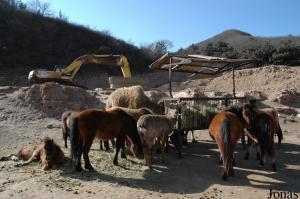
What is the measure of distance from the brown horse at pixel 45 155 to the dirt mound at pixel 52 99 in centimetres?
662

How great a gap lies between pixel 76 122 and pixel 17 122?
7.77m

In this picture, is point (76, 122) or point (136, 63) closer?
point (76, 122)

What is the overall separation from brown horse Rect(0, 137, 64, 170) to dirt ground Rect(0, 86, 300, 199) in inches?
7.9

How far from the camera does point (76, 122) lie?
8.82 m

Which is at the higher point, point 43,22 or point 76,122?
point 43,22

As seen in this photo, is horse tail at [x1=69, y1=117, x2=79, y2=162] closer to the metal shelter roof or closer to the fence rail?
the fence rail

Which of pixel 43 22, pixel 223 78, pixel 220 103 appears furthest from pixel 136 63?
pixel 220 103

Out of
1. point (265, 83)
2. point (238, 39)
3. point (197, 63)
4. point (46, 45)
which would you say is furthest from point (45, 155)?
point (238, 39)

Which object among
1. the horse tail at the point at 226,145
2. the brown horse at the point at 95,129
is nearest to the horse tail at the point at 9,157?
the brown horse at the point at 95,129

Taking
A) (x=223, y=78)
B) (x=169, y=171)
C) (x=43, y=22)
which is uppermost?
(x=43, y=22)

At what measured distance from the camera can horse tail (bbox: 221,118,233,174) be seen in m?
8.34

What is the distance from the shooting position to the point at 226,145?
8391 mm

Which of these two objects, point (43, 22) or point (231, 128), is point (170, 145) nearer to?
point (231, 128)

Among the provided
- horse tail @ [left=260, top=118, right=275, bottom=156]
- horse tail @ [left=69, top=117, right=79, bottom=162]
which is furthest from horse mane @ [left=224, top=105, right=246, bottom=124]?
horse tail @ [left=69, top=117, right=79, bottom=162]
